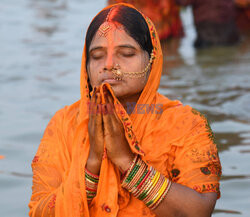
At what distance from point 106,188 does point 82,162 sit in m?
0.18

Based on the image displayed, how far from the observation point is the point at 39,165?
2961 millimetres

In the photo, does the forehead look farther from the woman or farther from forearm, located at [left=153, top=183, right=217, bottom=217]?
forearm, located at [left=153, top=183, right=217, bottom=217]

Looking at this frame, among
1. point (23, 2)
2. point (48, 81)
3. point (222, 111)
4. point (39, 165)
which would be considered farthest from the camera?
point (23, 2)

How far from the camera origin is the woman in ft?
8.57

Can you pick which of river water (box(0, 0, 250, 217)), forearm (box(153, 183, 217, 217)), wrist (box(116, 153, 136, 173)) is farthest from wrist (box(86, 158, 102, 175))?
river water (box(0, 0, 250, 217))

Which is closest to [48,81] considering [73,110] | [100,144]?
[73,110]

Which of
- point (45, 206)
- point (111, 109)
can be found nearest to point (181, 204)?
point (111, 109)

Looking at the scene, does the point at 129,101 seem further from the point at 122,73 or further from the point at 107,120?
the point at 107,120

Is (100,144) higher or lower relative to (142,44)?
lower

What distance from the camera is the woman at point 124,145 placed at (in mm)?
2611

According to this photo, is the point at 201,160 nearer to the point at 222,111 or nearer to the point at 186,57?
the point at 222,111

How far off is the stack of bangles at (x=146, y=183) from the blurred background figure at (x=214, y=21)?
8.06 metres

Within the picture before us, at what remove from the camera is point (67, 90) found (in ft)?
25.2

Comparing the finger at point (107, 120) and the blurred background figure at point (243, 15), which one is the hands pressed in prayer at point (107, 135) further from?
the blurred background figure at point (243, 15)
